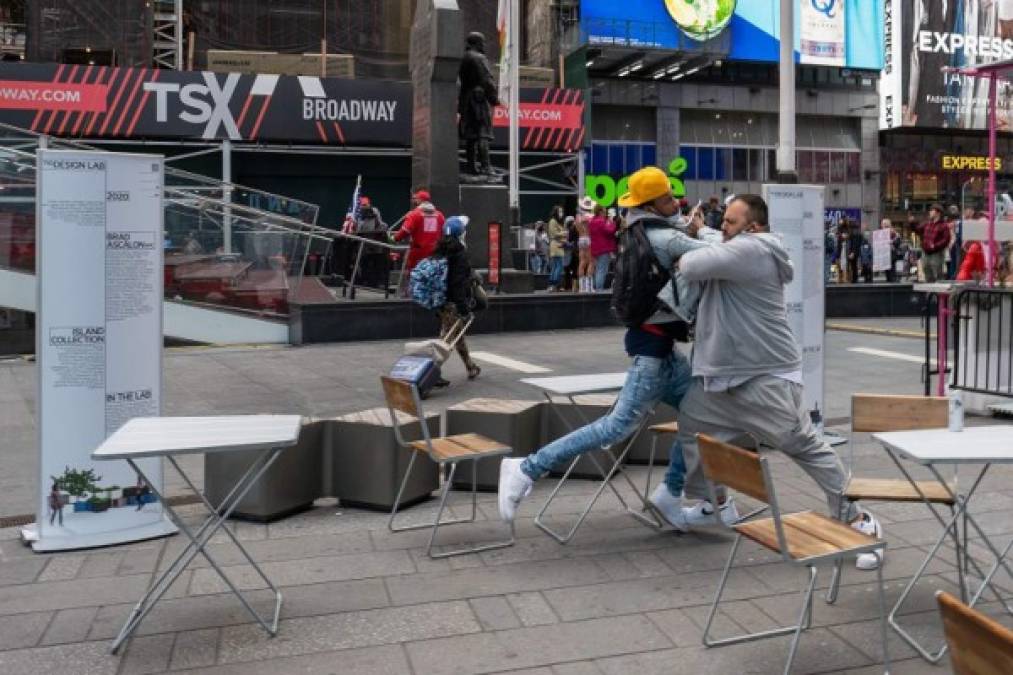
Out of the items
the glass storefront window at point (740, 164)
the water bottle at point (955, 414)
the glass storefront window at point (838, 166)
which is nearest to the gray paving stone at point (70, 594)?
the water bottle at point (955, 414)

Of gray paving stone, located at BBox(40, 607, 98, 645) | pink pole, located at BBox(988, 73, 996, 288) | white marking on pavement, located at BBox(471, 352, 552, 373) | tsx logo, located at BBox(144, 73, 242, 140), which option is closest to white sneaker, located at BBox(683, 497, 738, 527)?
gray paving stone, located at BBox(40, 607, 98, 645)

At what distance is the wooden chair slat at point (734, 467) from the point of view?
3.67 m

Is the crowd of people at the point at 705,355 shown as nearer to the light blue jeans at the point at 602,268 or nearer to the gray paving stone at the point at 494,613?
the gray paving stone at the point at 494,613

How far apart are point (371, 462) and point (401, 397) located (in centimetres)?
83

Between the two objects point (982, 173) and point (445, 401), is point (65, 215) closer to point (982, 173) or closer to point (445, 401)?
point (445, 401)

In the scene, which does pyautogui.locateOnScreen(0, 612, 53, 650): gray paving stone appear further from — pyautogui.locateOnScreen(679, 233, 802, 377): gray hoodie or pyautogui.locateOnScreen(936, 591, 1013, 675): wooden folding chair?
pyautogui.locateOnScreen(936, 591, 1013, 675): wooden folding chair

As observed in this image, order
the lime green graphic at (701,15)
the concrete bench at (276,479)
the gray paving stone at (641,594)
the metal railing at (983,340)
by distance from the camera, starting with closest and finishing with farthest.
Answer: the gray paving stone at (641,594)
the concrete bench at (276,479)
the metal railing at (983,340)
the lime green graphic at (701,15)

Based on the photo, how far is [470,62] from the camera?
17234 millimetres

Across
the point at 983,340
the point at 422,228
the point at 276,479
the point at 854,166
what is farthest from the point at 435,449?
the point at 854,166

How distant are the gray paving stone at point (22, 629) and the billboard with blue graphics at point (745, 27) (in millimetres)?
36828

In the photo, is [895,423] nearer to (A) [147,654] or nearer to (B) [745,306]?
(B) [745,306]

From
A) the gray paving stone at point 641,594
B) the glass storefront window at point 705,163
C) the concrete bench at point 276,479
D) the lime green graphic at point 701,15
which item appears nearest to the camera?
the gray paving stone at point 641,594

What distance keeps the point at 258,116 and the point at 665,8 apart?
17880mm

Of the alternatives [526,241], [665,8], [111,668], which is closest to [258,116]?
[526,241]
